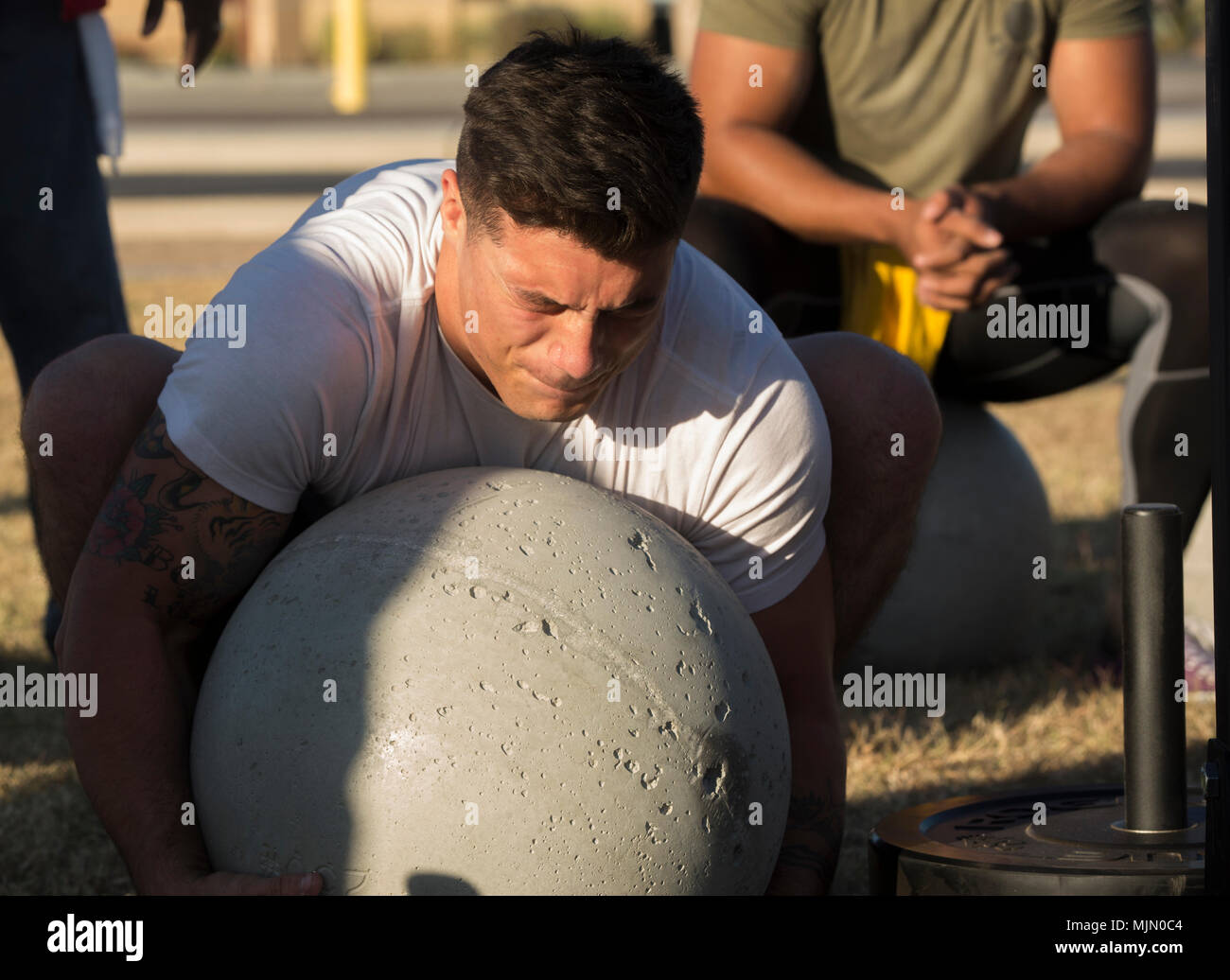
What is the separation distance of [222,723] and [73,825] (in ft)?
4.47

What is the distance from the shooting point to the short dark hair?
8.13 feet

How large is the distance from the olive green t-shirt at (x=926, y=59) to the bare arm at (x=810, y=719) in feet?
6.52

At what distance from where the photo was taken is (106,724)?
2.63 meters

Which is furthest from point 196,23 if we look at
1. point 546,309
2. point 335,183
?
point 335,183

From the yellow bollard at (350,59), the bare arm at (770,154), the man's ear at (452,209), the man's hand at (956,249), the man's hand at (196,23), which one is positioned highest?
the yellow bollard at (350,59)

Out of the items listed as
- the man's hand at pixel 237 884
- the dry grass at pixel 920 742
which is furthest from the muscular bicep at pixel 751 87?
the man's hand at pixel 237 884

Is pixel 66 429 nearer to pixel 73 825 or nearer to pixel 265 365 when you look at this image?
pixel 265 365

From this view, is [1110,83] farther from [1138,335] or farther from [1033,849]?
[1033,849]

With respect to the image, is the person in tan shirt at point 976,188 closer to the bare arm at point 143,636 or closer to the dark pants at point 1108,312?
the dark pants at point 1108,312

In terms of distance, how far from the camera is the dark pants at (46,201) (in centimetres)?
414

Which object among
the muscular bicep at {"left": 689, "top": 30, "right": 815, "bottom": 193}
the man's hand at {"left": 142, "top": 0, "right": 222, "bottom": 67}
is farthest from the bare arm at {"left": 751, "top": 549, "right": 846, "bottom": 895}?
the man's hand at {"left": 142, "top": 0, "right": 222, "bottom": 67}

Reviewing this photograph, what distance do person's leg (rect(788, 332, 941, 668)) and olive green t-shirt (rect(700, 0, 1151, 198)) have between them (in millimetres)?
1429
